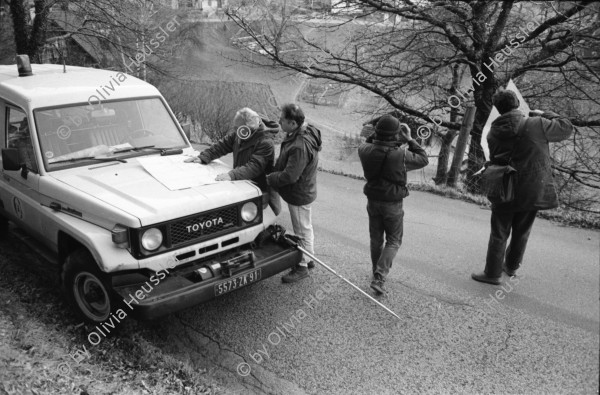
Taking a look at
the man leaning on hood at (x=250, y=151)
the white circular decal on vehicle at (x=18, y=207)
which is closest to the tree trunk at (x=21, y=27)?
the white circular decal on vehicle at (x=18, y=207)

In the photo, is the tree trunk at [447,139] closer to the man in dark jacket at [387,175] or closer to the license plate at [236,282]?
the man in dark jacket at [387,175]

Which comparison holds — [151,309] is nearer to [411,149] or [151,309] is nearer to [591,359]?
[411,149]

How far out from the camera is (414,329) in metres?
4.45

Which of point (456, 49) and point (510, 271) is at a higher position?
point (456, 49)

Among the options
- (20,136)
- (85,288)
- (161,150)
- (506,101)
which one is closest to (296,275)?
(161,150)

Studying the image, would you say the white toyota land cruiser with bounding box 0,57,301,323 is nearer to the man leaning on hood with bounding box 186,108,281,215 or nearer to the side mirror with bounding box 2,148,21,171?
the side mirror with bounding box 2,148,21,171

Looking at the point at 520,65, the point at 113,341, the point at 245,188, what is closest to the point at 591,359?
the point at 245,188

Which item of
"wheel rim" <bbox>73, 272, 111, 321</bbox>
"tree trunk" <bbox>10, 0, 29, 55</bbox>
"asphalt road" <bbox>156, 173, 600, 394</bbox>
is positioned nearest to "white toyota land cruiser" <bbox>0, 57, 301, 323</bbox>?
"wheel rim" <bbox>73, 272, 111, 321</bbox>

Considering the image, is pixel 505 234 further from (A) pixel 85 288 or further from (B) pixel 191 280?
(A) pixel 85 288

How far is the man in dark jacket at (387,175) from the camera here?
459cm

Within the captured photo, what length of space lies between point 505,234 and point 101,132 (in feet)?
13.7

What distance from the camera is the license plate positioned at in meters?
4.18

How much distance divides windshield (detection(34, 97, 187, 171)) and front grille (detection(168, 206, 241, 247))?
1.29m

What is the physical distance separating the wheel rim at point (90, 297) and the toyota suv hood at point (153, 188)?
2.04 feet
